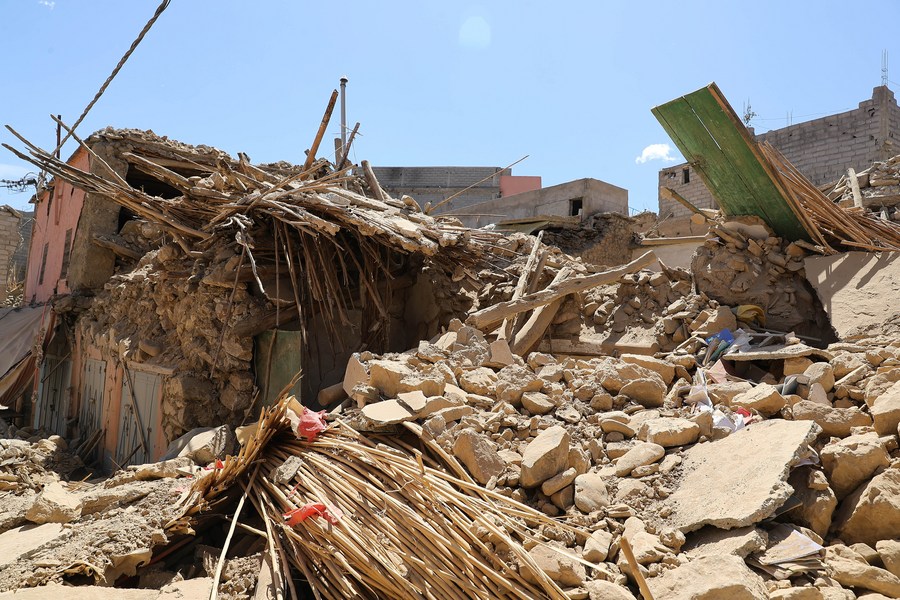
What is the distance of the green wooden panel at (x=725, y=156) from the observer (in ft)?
15.8

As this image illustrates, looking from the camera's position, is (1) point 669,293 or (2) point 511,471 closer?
(2) point 511,471

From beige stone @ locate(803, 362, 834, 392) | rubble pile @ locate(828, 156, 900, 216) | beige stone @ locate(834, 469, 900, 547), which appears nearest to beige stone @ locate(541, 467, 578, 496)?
beige stone @ locate(834, 469, 900, 547)

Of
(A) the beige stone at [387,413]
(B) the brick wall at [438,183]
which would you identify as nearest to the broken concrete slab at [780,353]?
(A) the beige stone at [387,413]

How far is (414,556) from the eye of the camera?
2.47 m

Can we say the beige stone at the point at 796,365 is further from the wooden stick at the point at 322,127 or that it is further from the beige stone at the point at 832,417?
the wooden stick at the point at 322,127

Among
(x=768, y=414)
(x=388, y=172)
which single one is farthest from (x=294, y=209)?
(x=388, y=172)

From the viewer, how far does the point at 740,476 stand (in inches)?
101

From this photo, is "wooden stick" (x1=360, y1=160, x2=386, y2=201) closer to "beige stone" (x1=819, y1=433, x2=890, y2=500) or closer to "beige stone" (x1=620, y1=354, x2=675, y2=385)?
"beige stone" (x1=620, y1=354, x2=675, y2=385)

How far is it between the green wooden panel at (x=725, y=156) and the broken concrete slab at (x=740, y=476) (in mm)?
2740

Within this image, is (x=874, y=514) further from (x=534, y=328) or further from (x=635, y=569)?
(x=534, y=328)

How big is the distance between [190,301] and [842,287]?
18.0ft

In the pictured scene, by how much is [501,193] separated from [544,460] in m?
16.9

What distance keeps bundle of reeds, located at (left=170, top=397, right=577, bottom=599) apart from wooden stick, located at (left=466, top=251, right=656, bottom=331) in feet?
6.88

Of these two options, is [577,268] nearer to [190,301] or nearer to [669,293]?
[669,293]
